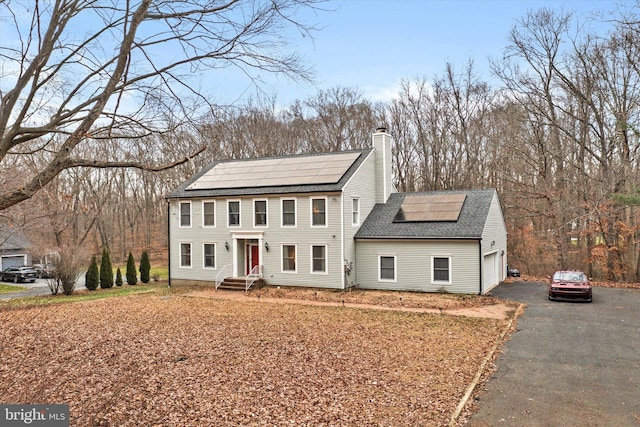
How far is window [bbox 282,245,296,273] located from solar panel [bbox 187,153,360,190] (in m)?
3.28

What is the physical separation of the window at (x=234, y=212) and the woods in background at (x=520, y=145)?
278 centimetres

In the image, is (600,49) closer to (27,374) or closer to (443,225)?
(443,225)

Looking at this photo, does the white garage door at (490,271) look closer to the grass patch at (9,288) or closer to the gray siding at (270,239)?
the gray siding at (270,239)

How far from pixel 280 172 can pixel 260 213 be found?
2634 mm

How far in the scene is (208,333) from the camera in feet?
38.8

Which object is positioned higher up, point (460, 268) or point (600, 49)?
point (600, 49)

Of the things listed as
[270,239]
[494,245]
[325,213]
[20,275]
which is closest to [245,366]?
[325,213]

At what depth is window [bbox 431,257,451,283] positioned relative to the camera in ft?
61.1

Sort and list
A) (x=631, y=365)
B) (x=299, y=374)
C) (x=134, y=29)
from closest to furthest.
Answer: (x=134, y=29) → (x=299, y=374) → (x=631, y=365)

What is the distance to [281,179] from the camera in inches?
857

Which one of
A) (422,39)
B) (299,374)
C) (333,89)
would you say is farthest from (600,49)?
(299,374)

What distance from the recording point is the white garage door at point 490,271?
742 inches

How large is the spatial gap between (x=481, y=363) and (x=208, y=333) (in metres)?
7.22

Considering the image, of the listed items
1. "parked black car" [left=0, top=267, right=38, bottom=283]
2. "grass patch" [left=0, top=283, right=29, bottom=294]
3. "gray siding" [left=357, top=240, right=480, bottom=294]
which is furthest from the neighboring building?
"gray siding" [left=357, top=240, right=480, bottom=294]
